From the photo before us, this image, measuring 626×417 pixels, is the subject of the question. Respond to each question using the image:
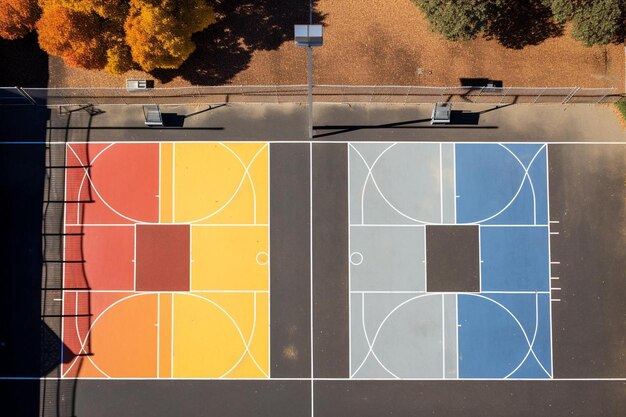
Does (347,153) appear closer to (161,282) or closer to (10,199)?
(161,282)

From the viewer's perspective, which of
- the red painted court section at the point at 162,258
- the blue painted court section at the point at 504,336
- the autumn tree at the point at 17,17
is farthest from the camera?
the red painted court section at the point at 162,258

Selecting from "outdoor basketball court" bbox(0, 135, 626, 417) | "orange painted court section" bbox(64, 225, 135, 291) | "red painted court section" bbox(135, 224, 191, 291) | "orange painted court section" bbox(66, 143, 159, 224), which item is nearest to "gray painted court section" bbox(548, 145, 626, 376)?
"outdoor basketball court" bbox(0, 135, 626, 417)

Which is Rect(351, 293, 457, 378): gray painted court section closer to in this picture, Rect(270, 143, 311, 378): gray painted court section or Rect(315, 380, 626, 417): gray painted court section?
Rect(315, 380, 626, 417): gray painted court section

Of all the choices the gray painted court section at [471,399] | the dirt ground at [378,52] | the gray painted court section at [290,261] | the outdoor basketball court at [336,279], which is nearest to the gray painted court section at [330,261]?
the outdoor basketball court at [336,279]

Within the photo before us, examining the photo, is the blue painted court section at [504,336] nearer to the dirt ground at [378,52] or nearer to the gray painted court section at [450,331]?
the gray painted court section at [450,331]

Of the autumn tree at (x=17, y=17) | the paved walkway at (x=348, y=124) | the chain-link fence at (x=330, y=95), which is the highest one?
the autumn tree at (x=17, y=17)

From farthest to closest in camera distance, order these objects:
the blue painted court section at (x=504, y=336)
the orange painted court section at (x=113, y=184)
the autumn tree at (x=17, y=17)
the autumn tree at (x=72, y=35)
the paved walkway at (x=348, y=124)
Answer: the paved walkway at (x=348, y=124) → the orange painted court section at (x=113, y=184) → the blue painted court section at (x=504, y=336) → the autumn tree at (x=17, y=17) → the autumn tree at (x=72, y=35)
